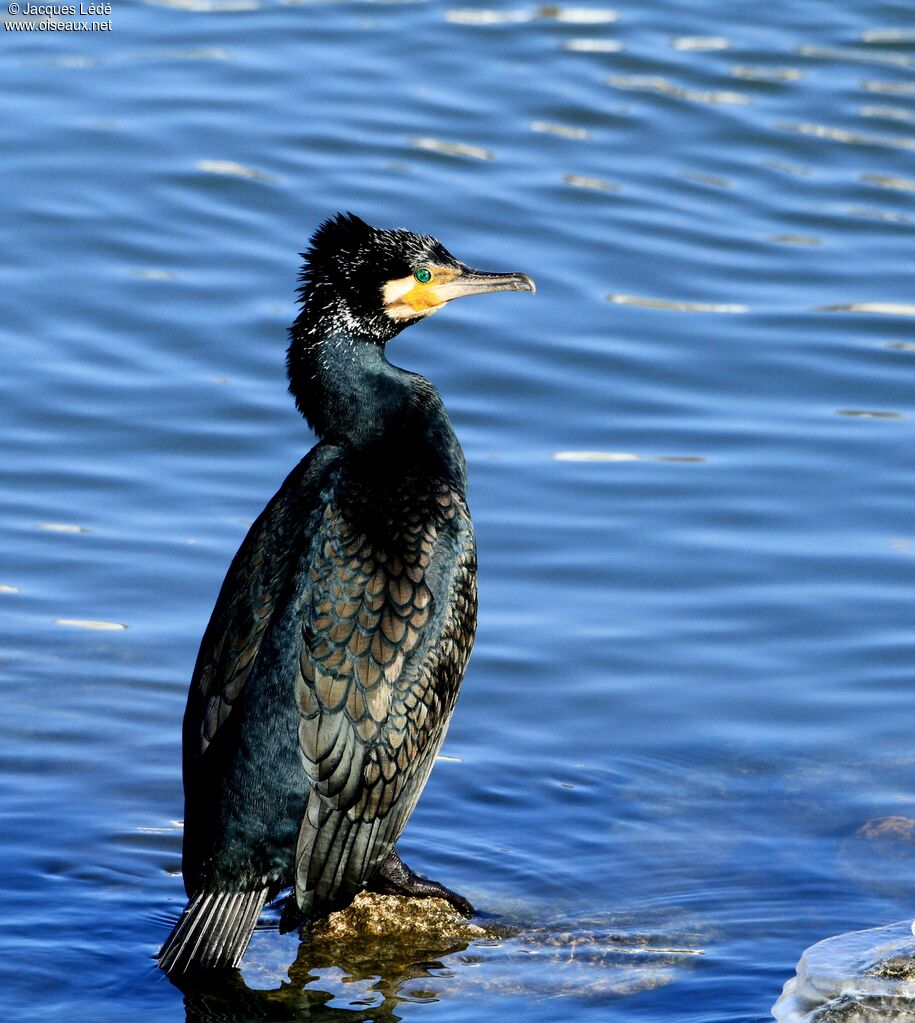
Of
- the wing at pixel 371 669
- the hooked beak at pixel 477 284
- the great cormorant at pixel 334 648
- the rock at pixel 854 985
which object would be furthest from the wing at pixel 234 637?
the rock at pixel 854 985

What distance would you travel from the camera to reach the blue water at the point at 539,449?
6.18 meters

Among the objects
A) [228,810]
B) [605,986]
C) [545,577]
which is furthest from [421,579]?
[545,577]

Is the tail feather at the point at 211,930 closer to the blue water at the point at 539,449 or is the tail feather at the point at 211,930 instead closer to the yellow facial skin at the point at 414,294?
the blue water at the point at 539,449

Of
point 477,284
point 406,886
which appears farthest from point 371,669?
point 477,284

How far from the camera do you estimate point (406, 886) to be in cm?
594

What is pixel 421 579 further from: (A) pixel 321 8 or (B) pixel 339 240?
(A) pixel 321 8

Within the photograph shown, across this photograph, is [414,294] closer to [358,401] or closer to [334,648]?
[358,401]

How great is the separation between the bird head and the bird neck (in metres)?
0.05

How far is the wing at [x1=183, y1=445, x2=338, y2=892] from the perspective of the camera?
5.46m

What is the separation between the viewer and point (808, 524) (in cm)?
876

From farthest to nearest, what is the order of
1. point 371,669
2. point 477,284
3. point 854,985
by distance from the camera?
point 477,284 < point 371,669 < point 854,985

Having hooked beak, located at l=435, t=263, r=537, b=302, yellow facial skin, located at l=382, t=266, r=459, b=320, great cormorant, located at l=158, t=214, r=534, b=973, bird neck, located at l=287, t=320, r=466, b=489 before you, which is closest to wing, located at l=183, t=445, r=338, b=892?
great cormorant, located at l=158, t=214, r=534, b=973

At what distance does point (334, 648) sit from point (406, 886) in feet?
3.01

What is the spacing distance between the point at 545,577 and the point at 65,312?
3501 millimetres
